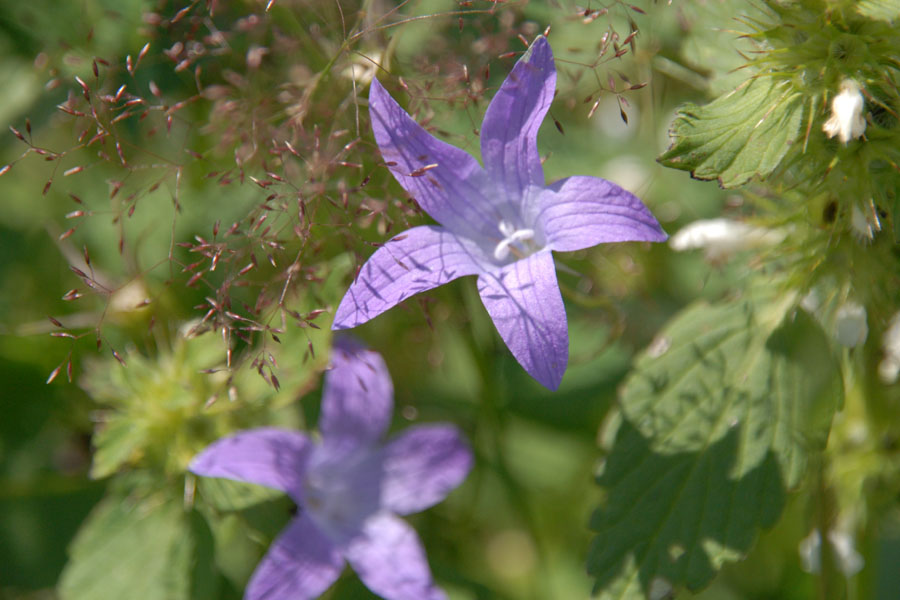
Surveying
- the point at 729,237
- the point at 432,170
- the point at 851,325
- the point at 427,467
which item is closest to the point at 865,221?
the point at 851,325

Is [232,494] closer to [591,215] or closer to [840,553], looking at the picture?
[591,215]

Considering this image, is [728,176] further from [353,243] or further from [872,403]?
[872,403]

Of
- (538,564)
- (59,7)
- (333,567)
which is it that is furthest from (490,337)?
(59,7)

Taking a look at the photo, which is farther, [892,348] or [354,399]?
[354,399]

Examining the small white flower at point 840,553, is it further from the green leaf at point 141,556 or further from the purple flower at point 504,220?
the green leaf at point 141,556

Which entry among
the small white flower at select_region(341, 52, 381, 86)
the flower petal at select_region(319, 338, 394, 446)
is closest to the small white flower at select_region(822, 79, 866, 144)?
the small white flower at select_region(341, 52, 381, 86)

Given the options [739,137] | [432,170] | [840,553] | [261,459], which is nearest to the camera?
[739,137]
